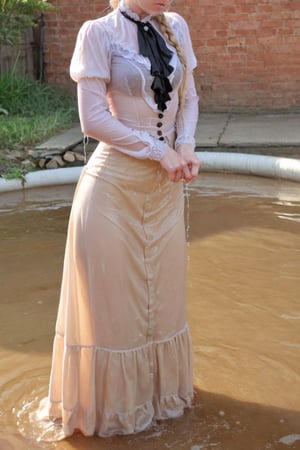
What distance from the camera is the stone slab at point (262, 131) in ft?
27.6

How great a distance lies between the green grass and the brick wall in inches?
46.3

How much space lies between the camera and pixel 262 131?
8992 mm

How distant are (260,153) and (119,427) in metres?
5.43

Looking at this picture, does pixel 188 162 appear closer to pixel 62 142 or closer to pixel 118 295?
pixel 118 295

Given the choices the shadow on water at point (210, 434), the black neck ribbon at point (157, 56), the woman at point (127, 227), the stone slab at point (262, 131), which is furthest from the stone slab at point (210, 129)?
the black neck ribbon at point (157, 56)

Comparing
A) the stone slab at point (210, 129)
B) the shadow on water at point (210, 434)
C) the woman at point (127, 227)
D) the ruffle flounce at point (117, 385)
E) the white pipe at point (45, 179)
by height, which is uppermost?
the woman at point (127, 227)

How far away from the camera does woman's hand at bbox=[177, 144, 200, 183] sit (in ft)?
10.1

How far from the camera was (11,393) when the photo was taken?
379 centimetres

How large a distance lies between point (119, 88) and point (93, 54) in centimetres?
17

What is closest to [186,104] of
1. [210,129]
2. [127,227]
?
[127,227]

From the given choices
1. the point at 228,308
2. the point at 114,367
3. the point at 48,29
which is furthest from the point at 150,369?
the point at 48,29

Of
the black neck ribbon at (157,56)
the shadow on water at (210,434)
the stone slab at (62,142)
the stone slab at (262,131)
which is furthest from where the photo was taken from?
the stone slab at (262,131)

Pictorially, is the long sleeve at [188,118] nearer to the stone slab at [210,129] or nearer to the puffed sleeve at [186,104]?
the puffed sleeve at [186,104]

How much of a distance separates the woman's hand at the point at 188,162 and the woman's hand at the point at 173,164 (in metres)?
0.01
